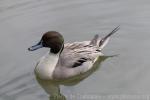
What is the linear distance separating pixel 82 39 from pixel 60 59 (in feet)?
3.47

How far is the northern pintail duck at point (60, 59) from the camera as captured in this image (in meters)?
8.67

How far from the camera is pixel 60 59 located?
345 inches

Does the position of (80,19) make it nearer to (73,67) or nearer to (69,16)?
(69,16)

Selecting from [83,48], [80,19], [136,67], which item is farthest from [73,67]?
[80,19]

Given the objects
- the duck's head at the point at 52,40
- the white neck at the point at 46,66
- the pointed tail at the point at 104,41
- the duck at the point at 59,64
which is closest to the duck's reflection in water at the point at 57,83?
the duck at the point at 59,64

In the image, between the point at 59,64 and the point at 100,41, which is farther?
the point at 100,41

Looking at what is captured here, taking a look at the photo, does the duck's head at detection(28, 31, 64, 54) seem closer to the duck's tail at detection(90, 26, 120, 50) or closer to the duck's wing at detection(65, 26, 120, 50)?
the duck's wing at detection(65, 26, 120, 50)

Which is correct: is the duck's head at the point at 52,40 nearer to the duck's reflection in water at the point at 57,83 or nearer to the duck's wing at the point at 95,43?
the duck's wing at the point at 95,43

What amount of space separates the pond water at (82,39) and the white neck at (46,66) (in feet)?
0.52

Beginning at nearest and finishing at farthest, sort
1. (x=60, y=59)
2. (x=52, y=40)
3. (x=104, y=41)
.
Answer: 1. (x=52, y=40)
2. (x=60, y=59)
3. (x=104, y=41)

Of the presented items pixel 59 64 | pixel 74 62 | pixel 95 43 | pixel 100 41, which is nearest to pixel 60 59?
pixel 59 64

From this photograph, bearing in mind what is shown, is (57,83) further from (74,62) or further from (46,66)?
(74,62)

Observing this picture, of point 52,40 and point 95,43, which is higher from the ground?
point 52,40

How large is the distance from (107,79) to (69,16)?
2.47 metres
